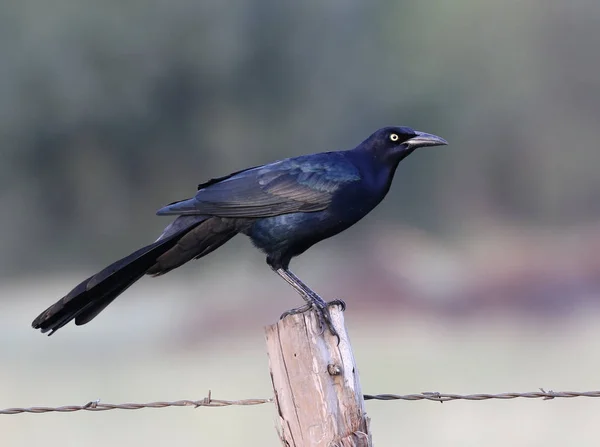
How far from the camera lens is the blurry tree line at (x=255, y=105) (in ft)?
66.6

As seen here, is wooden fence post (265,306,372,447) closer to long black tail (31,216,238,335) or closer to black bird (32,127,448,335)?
black bird (32,127,448,335)

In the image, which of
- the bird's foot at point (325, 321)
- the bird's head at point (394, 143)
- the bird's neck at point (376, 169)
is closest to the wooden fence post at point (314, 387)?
the bird's foot at point (325, 321)

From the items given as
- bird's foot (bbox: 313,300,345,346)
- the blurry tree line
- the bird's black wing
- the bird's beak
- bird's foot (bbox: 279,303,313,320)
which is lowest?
bird's foot (bbox: 313,300,345,346)

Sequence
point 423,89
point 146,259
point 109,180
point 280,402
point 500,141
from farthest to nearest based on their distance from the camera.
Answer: point 500,141 → point 423,89 → point 109,180 → point 146,259 → point 280,402

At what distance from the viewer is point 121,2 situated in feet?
72.3

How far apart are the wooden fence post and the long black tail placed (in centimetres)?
118

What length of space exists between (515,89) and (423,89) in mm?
3882

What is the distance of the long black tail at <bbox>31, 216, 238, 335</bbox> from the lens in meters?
4.04

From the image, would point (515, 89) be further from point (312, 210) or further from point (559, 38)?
point (312, 210)

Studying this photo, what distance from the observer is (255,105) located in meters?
21.5

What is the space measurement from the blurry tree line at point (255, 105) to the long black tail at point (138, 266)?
14766 mm

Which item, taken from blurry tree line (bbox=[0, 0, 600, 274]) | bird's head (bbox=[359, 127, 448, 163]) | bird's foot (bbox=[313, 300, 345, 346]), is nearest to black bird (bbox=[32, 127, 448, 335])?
bird's head (bbox=[359, 127, 448, 163])

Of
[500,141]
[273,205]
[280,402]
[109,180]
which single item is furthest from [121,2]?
[280,402]

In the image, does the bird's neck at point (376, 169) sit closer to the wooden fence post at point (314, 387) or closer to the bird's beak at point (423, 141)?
the bird's beak at point (423, 141)
